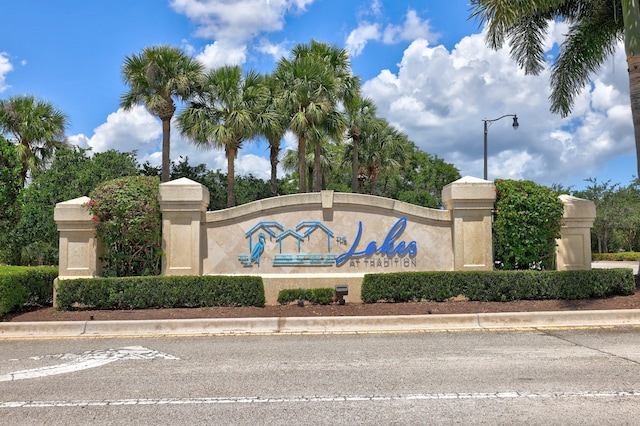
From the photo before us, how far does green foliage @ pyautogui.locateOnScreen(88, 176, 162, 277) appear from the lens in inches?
471

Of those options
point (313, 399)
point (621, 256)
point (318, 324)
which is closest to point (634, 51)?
point (318, 324)

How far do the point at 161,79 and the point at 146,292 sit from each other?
1497 cm

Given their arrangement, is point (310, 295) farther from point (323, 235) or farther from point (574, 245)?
point (574, 245)

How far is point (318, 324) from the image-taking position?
9.91 m

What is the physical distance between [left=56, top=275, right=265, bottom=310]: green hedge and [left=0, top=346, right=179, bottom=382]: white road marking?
3012 millimetres

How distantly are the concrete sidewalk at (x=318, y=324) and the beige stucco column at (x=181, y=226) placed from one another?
2.89m

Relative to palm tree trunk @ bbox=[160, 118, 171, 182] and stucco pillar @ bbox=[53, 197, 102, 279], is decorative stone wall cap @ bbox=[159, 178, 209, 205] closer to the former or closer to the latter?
stucco pillar @ bbox=[53, 197, 102, 279]

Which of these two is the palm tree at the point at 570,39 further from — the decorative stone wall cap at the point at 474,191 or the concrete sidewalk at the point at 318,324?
the concrete sidewalk at the point at 318,324

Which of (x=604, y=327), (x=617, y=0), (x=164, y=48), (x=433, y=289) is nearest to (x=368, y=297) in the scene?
(x=433, y=289)

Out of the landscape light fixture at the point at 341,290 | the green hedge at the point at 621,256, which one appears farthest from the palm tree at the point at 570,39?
the green hedge at the point at 621,256

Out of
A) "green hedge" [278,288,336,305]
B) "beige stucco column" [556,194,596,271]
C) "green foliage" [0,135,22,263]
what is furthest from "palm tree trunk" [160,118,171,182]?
"beige stucco column" [556,194,596,271]

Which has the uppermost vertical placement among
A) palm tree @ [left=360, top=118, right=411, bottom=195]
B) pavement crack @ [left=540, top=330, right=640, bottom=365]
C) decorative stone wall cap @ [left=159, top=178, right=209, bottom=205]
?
palm tree @ [left=360, top=118, right=411, bottom=195]

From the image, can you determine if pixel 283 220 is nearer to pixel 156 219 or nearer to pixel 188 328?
pixel 156 219

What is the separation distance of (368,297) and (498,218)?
12.3 ft
